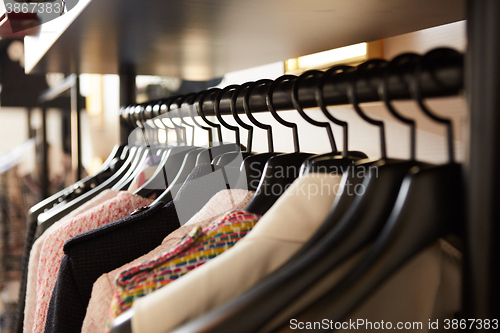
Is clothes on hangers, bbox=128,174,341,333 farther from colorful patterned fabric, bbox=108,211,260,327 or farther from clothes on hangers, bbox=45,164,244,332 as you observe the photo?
clothes on hangers, bbox=45,164,244,332

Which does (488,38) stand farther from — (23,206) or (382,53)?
(23,206)

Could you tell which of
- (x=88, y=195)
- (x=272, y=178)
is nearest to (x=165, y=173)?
(x=88, y=195)

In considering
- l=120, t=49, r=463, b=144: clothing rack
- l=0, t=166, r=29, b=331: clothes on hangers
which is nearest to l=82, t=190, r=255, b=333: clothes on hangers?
l=120, t=49, r=463, b=144: clothing rack

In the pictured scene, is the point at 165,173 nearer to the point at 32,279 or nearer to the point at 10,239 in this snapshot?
the point at 32,279

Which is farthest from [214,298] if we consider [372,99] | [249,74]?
[249,74]

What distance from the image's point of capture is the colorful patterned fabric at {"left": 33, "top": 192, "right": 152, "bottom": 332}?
2.25 ft

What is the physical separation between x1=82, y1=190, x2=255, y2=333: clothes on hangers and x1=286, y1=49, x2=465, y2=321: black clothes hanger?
22 centimetres

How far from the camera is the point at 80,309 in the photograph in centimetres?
60

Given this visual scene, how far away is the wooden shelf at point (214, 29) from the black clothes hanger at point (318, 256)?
0.32 meters

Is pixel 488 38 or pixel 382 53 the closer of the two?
pixel 488 38

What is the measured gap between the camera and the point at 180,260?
0.47 metres

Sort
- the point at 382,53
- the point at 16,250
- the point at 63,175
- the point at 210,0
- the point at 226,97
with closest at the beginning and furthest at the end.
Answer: the point at 210,0
the point at 226,97
the point at 382,53
the point at 16,250
the point at 63,175

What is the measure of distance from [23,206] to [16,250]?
0.20 m

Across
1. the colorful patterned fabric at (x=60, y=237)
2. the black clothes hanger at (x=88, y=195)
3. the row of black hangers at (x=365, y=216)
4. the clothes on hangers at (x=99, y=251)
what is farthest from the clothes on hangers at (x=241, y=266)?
the black clothes hanger at (x=88, y=195)
